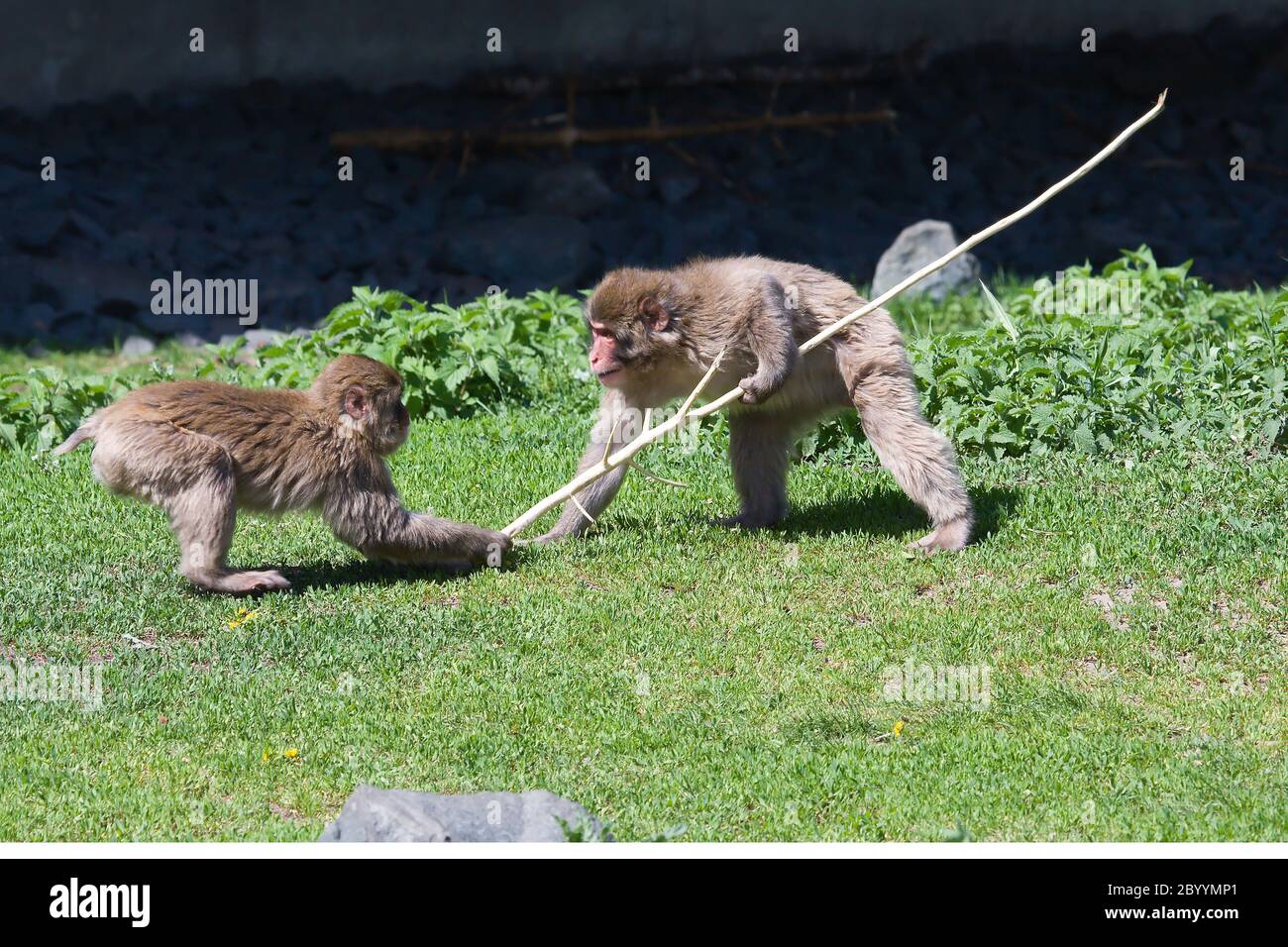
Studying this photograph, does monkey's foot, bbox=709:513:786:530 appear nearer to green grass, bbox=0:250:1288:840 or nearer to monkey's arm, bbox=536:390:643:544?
green grass, bbox=0:250:1288:840

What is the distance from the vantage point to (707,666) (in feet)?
21.5

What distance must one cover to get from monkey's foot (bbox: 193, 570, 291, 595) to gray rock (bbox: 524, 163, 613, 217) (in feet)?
28.8

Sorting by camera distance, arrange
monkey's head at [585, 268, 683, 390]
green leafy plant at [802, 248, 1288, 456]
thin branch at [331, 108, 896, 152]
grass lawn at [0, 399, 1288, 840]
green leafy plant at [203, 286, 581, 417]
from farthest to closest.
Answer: thin branch at [331, 108, 896, 152], green leafy plant at [203, 286, 581, 417], green leafy plant at [802, 248, 1288, 456], monkey's head at [585, 268, 683, 390], grass lawn at [0, 399, 1288, 840]

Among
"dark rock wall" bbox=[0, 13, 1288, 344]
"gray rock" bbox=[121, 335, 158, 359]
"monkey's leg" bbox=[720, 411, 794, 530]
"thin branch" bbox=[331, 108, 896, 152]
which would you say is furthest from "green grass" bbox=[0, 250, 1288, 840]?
"thin branch" bbox=[331, 108, 896, 152]

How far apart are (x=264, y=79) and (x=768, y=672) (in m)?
12.5

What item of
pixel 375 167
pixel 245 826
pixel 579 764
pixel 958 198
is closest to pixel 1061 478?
pixel 579 764

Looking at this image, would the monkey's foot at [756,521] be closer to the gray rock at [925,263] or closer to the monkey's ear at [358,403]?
the monkey's ear at [358,403]

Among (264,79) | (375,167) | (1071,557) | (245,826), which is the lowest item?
(245,826)

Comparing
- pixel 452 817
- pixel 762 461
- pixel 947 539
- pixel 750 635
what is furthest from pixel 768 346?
pixel 452 817

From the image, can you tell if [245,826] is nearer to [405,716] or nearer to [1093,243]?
[405,716]

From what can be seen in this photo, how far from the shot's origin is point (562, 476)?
8.95 metres

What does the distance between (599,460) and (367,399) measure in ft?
4.28

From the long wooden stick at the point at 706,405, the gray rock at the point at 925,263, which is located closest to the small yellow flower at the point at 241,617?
the long wooden stick at the point at 706,405

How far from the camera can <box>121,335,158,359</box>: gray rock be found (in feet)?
41.2
